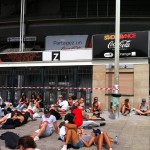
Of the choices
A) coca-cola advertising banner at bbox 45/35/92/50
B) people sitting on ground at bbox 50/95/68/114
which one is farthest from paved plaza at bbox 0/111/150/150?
coca-cola advertising banner at bbox 45/35/92/50

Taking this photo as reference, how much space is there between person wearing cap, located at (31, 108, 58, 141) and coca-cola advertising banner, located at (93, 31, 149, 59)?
8730 millimetres

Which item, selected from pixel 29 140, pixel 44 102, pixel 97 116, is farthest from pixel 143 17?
pixel 29 140

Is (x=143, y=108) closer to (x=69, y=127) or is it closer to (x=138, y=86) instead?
(x=138, y=86)

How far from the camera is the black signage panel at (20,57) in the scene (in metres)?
21.3

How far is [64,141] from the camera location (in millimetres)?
10023

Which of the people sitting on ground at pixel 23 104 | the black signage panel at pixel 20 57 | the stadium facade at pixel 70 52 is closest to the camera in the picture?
A: the people sitting on ground at pixel 23 104

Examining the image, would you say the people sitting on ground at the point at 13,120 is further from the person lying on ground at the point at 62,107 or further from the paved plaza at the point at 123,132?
the person lying on ground at the point at 62,107

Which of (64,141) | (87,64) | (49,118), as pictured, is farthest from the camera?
(87,64)

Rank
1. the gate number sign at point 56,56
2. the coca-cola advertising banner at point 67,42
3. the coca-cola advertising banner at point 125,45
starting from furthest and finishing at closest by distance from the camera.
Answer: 1. the coca-cola advertising banner at point 67,42
2. the gate number sign at point 56,56
3. the coca-cola advertising banner at point 125,45

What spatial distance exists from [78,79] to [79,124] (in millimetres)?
8522

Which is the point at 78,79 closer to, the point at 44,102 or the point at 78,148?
the point at 44,102

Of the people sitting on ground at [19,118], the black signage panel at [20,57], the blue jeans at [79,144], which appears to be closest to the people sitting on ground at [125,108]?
the people sitting on ground at [19,118]

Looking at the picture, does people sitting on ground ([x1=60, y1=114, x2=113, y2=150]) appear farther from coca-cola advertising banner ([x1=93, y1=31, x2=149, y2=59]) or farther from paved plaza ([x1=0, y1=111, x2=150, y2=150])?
coca-cola advertising banner ([x1=93, y1=31, x2=149, y2=59])

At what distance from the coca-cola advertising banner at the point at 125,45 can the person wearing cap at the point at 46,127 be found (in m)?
8.73
